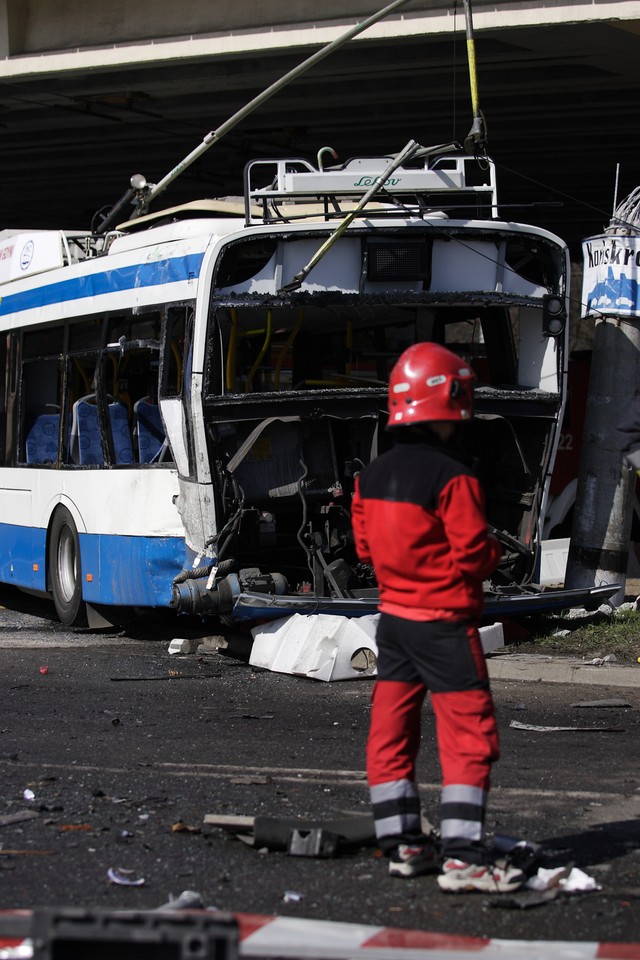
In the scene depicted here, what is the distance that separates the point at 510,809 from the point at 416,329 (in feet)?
18.5

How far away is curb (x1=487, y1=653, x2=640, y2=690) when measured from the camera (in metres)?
9.55

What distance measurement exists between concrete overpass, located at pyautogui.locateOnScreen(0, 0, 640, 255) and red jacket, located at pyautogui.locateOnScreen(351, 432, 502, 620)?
23.4ft

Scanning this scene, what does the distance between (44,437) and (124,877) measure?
8.34 metres

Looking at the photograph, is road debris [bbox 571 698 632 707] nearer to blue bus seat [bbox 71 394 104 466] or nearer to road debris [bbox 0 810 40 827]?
road debris [bbox 0 810 40 827]

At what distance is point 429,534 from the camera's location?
4848 millimetres

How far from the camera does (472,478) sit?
4797mm

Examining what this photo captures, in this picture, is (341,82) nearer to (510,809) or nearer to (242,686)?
(242,686)

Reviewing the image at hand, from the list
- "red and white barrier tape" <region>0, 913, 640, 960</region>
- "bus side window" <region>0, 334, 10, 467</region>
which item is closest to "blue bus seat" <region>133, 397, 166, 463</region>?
"bus side window" <region>0, 334, 10, 467</region>

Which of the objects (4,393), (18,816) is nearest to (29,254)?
(4,393)

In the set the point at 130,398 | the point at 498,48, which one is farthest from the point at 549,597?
the point at 498,48

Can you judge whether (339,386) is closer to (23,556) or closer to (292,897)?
(23,556)

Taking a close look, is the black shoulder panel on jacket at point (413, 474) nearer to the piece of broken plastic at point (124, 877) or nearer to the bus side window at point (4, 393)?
the piece of broken plastic at point (124, 877)

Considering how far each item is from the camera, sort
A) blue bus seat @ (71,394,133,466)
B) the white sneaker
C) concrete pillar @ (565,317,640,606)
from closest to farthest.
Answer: the white sneaker
concrete pillar @ (565,317,640,606)
blue bus seat @ (71,394,133,466)

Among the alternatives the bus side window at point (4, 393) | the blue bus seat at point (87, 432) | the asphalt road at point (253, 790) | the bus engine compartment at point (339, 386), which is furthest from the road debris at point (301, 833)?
the bus side window at point (4, 393)
